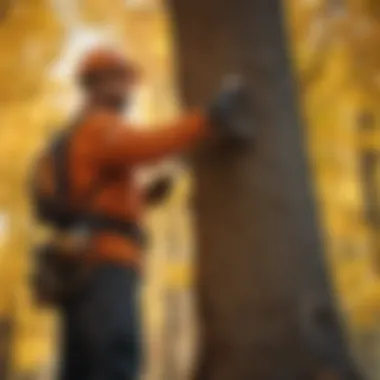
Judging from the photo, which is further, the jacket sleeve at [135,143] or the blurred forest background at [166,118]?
the blurred forest background at [166,118]

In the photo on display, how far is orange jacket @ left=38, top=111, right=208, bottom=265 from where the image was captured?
1248mm

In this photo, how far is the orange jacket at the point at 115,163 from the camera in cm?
125

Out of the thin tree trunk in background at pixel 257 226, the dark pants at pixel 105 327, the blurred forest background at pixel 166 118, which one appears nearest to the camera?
the thin tree trunk in background at pixel 257 226

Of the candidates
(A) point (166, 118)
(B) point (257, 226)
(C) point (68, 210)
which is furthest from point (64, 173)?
(B) point (257, 226)

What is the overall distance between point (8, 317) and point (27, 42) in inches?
18.9

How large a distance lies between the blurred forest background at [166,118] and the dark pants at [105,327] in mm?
47

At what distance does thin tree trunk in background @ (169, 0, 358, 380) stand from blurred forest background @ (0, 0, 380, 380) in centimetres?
11

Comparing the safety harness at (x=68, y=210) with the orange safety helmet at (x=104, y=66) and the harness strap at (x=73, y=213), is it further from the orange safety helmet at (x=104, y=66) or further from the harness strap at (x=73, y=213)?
the orange safety helmet at (x=104, y=66)

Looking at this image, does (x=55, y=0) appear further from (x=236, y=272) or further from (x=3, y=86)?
(x=236, y=272)

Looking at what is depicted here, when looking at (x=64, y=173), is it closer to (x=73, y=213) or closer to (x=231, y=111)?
(x=73, y=213)

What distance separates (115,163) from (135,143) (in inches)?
1.6

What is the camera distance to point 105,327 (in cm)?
124

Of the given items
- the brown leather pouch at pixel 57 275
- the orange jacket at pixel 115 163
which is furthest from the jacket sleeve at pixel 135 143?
the brown leather pouch at pixel 57 275

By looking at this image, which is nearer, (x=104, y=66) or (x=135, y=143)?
(x=135, y=143)
